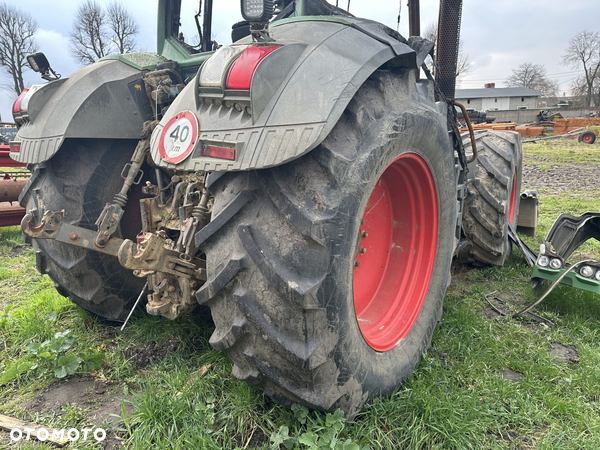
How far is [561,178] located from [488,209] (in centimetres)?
753

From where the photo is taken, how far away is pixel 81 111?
2.16m

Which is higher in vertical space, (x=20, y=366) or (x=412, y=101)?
(x=412, y=101)

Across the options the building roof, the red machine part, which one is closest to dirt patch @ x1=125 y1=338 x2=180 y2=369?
the red machine part

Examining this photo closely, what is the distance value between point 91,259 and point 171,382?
817 mm

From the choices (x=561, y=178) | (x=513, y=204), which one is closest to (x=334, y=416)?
(x=513, y=204)

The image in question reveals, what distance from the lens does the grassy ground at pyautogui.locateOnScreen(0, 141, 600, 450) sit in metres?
1.83

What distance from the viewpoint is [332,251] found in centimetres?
153

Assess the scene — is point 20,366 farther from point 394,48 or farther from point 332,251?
point 394,48

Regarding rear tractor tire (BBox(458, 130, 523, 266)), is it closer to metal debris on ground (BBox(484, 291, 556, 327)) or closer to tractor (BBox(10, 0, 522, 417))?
metal debris on ground (BBox(484, 291, 556, 327))

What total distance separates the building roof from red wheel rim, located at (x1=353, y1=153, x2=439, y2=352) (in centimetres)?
6223

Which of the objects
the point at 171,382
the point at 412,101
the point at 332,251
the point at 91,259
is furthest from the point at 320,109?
the point at 91,259

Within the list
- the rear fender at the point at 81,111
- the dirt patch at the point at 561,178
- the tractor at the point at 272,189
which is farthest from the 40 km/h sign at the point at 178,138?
the dirt patch at the point at 561,178

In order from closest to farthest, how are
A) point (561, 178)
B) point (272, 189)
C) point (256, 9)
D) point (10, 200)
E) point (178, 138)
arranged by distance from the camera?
point (256, 9), point (272, 189), point (178, 138), point (10, 200), point (561, 178)

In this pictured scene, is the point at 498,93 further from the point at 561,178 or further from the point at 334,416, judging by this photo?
the point at 334,416
